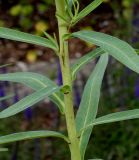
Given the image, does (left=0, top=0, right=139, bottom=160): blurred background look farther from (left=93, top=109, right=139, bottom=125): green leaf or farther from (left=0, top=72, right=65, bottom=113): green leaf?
(left=93, top=109, right=139, bottom=125): green leaf

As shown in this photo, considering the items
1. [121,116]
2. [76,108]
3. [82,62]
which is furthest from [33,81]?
[76,108]

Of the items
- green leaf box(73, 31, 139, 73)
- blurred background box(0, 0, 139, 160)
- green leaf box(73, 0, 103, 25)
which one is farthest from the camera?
blurred background box(0, 0, 139, 160)

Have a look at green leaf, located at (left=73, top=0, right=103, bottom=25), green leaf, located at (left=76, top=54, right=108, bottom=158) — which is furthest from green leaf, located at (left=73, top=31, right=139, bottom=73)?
green leaf, located at (left=76, top=54, right=108, bottom=158)

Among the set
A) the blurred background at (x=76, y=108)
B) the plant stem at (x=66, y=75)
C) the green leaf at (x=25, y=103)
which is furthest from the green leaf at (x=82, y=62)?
the blurred background at (x=76, y=108)

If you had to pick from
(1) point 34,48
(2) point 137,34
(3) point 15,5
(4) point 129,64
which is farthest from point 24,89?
(4) point 129,64

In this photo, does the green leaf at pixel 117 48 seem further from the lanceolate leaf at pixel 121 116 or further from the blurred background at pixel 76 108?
the blurred background at pixel 76 108
